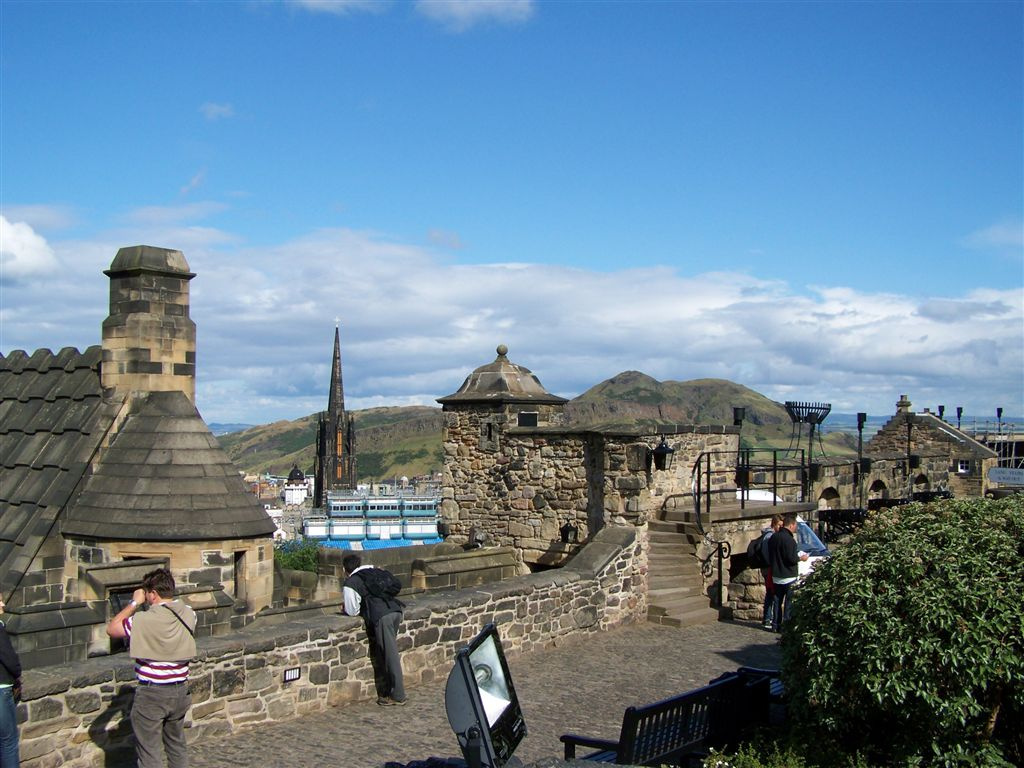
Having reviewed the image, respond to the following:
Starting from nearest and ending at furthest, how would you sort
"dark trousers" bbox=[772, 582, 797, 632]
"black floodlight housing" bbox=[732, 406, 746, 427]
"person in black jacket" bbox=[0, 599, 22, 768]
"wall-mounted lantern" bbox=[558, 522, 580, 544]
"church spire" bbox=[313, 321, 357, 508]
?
"person in black jacket" bbox=[0, 599, 22, 768] < "dark trousers" bbox=[772, 582, 797, 632] < "wall-mounted lantern" bbox=[558, 522, 580, 544] < "black floodlight housing" bbox=[732, 406, 746, 427] < "church spire" bbox=[313, 321, 357, 508]

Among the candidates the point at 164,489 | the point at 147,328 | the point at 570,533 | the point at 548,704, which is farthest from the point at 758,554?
the point at 147,328

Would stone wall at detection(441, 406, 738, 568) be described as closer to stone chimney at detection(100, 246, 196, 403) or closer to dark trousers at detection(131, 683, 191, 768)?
stone chimney at detection(100, 246, 196, 403)

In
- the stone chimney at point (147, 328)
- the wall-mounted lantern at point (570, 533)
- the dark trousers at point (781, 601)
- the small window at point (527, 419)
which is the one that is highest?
the stone chimney at point (147, 328)

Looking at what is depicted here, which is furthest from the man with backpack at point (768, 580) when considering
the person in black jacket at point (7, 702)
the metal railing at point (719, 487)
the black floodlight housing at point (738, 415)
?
the person in black jacket at point (7, 702)

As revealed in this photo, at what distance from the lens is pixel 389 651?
946 cm

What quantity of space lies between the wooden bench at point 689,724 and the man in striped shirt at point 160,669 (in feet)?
8.90

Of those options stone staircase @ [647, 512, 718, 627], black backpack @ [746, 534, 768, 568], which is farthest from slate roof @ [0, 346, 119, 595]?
black backpack @ [746, 534, 768, 568]

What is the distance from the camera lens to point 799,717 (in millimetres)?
6867

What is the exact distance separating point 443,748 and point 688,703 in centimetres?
221

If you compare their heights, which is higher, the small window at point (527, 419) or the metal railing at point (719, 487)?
the small window at point (527, 419)

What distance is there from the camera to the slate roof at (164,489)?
11492 millimetres

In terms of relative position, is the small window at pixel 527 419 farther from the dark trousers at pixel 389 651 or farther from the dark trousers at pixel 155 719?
the dark trousers at pixel 155 719

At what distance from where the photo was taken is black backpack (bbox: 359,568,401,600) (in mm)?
9586

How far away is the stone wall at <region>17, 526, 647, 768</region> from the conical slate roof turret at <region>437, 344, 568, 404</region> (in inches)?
171
